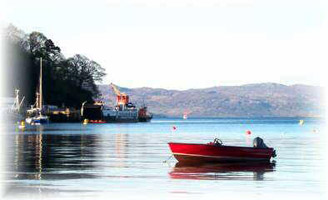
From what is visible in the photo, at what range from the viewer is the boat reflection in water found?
176 ft

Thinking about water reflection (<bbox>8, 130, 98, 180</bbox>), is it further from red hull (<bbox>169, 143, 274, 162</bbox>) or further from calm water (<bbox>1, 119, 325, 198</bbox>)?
red hull (<bbox>169, 143, 274, 162</bbox>)

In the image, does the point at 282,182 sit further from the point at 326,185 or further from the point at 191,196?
the point at 191,196

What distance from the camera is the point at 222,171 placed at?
58.3 meters

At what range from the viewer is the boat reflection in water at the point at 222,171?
Answer: 53656mm

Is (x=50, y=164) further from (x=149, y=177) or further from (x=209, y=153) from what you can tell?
(x=149, y=177)

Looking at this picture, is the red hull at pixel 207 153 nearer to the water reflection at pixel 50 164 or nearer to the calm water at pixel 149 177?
the calm water at pixel 149 177

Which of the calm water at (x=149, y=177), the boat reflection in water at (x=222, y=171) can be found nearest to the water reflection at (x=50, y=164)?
the calm water at (x=149, y=177)

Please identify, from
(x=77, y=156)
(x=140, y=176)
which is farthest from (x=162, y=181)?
(x=77, y=156)

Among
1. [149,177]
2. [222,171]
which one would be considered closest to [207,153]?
[222,171]

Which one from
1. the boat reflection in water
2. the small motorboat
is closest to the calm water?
the boat reflection in water

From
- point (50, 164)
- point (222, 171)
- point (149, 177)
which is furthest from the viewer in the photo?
point (50, 164)

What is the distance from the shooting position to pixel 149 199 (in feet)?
133

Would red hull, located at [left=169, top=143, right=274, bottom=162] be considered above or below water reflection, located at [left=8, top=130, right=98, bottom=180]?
above

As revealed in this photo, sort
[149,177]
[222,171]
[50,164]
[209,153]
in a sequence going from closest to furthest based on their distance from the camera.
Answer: [149,177] → [222,171] → [50,164] → [209,153]
